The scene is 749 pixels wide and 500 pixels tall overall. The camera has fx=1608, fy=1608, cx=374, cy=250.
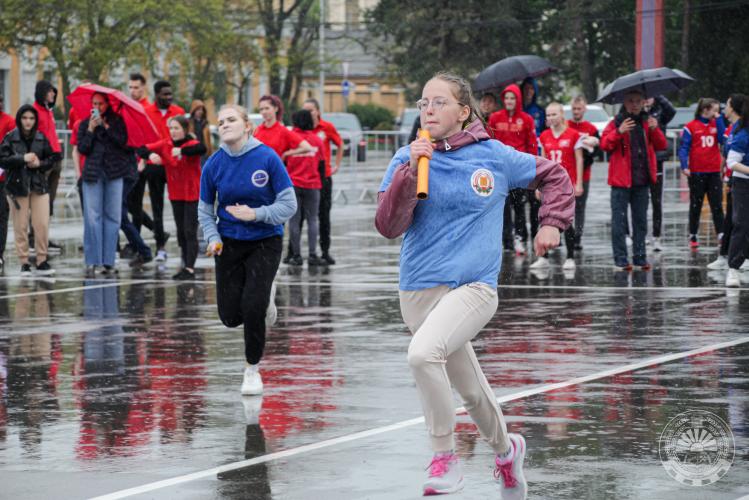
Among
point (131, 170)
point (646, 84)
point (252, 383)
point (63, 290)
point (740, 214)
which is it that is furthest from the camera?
point (646, 84)

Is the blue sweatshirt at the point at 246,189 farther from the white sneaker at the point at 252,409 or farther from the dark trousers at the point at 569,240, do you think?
the dark trousers at the point at 569,240

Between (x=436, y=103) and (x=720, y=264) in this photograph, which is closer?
(x=436, y=103)

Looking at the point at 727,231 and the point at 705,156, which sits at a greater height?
the point at 705,156

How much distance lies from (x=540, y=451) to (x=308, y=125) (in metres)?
11.2

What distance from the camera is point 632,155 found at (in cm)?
1695

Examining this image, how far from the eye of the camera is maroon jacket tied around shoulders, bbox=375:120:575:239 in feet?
21.3

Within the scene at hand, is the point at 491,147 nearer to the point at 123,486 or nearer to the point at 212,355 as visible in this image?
the point at 123,486

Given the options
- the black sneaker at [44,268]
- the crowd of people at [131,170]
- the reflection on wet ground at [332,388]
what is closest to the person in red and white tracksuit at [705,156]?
the reflection on wet ground at [332,388]

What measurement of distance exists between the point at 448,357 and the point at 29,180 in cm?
1203

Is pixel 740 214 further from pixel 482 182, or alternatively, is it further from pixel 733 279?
pixel 482 182

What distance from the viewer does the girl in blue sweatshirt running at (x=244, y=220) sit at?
31.3 ft

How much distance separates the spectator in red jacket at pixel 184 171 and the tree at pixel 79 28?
26.5 m
